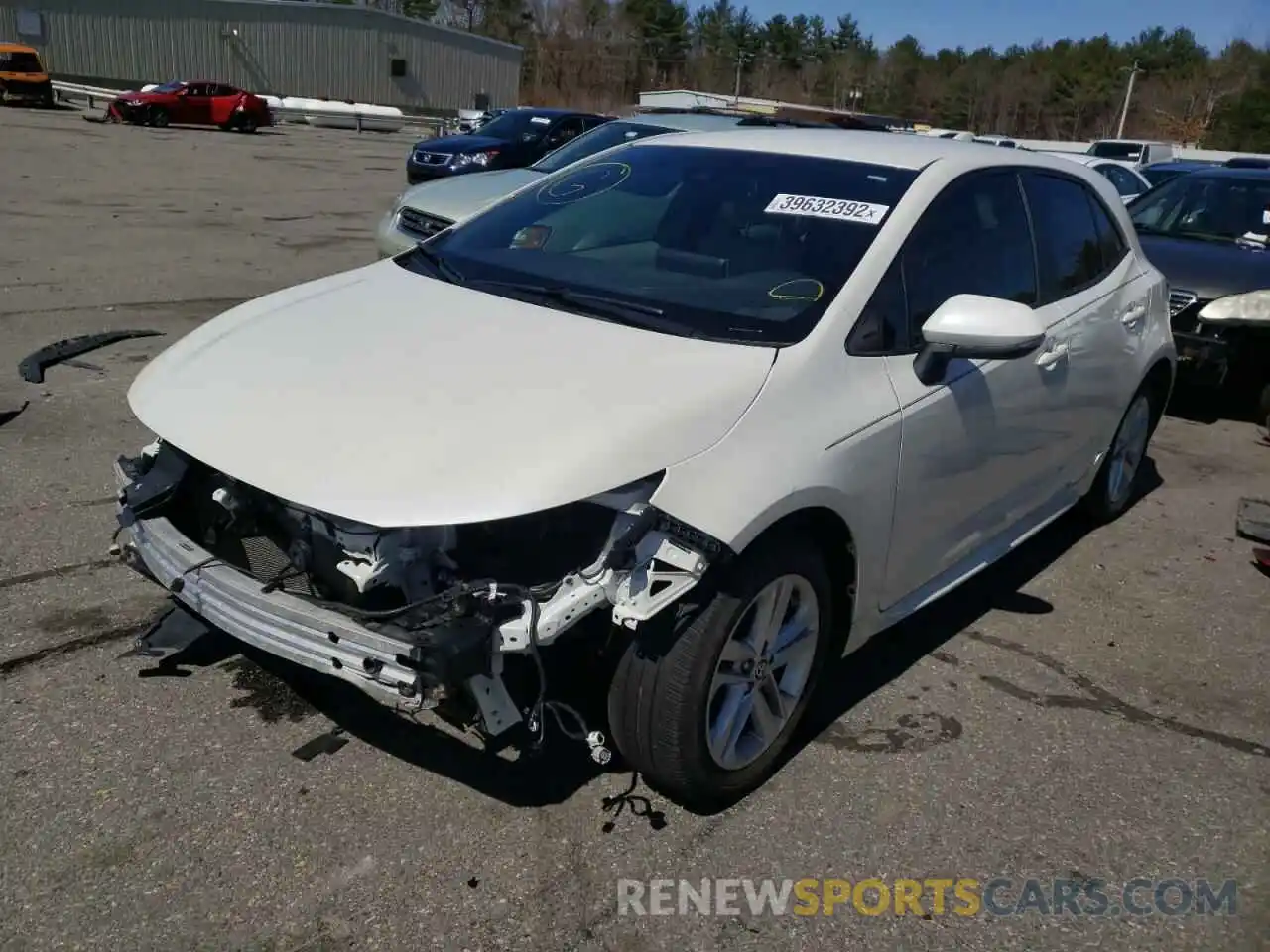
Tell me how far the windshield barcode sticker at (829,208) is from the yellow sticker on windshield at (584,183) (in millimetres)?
818

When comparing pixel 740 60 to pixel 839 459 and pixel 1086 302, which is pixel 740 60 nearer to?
pixel 1086 302

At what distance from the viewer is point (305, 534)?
2.83 meters

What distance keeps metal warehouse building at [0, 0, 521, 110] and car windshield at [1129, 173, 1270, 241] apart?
5083cm

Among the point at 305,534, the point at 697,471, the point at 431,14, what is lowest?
the point at 305,534

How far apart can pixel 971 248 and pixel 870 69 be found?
115 m

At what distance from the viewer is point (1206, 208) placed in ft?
28.5

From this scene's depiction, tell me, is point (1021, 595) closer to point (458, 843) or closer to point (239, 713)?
point (458, 843)

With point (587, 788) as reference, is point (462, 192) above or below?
above

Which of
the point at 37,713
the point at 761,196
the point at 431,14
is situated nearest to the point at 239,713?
the point at 37,713

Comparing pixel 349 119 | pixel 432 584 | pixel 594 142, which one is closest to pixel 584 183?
pixel 432 584

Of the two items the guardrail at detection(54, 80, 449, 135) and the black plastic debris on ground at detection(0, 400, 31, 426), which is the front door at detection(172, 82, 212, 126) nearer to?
the guardrail at detection(54, 80, 449, 135)

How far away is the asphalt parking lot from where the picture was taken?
263cm

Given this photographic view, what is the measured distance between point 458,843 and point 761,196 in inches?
90.2

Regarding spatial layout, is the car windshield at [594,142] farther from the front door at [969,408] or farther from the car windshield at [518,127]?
the front door at [969,408]
